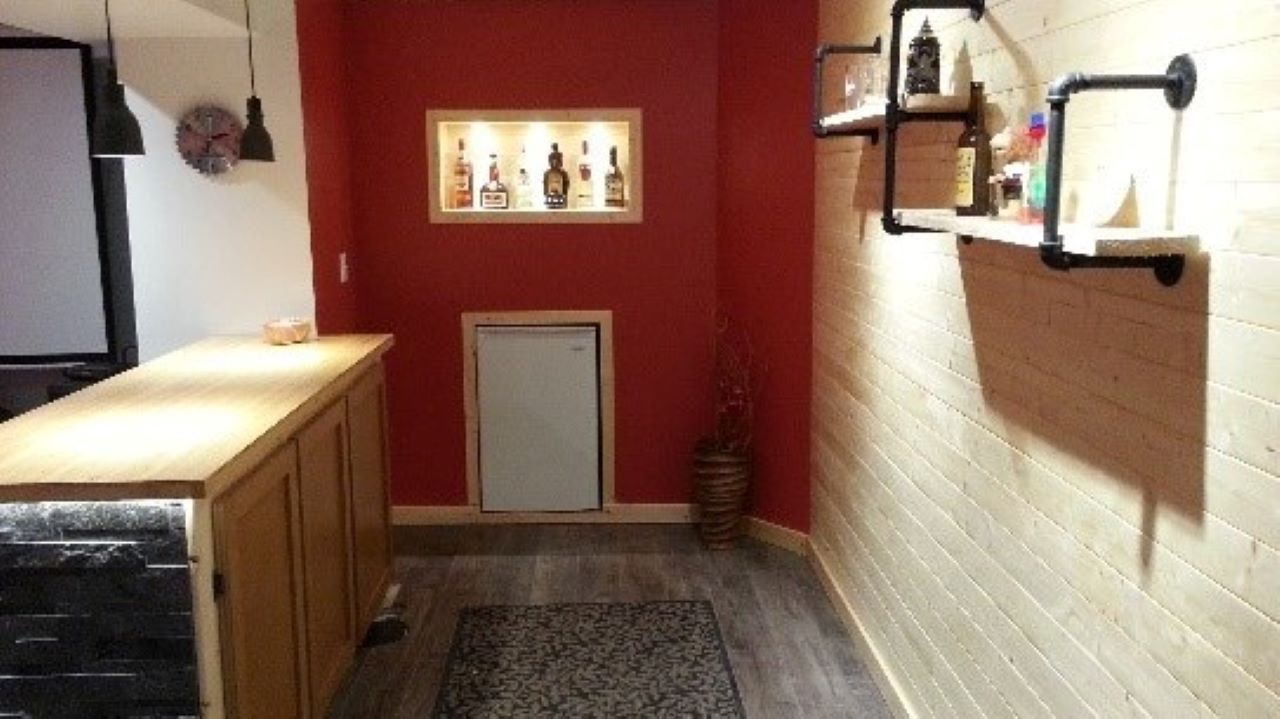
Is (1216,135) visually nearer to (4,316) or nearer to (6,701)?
(6,701)

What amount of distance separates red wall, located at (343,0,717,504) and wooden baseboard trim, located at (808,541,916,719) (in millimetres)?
1023

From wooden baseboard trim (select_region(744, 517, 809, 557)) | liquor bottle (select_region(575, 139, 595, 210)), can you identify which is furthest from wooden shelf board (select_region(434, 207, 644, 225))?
wooden baseboard trim (select_region(744, 517, 809, 557))

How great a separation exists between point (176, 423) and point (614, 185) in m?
2.77

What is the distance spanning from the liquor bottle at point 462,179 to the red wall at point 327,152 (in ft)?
1.60

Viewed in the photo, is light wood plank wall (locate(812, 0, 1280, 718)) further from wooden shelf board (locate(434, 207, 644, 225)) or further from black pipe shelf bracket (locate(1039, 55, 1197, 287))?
wooden shelf board (locate(434, 207, 644, 225))

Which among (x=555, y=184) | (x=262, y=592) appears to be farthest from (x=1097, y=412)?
(x=555, y=184)

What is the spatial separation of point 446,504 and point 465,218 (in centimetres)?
136

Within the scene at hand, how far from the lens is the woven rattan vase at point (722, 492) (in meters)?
4.93

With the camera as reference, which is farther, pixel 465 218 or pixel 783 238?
pixel 465 218

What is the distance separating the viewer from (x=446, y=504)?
5379 mm

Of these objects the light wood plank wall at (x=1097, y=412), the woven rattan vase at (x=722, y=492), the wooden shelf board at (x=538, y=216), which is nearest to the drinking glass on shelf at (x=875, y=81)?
the light wood plank wall at (x=1097, y=412)

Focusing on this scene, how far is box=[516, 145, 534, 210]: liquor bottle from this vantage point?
5.26m

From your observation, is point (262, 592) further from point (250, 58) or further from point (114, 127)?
point (250, 58)

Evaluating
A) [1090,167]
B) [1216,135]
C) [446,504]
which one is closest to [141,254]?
[446,504]
